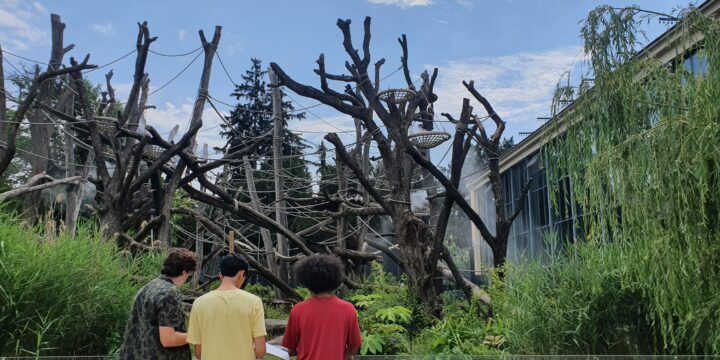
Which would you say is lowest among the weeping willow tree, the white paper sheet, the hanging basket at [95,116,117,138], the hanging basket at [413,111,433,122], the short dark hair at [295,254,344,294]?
the white paper sheet

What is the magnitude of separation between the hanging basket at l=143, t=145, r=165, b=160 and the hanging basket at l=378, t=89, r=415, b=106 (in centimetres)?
353

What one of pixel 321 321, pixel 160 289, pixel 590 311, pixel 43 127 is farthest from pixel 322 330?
pixel 43 127

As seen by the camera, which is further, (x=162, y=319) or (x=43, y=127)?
(x=43, y=127)

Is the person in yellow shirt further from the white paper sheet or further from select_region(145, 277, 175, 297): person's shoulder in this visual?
select_region(145, 277, 175, 297): person's shoulder

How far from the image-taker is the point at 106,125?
8.99 meters

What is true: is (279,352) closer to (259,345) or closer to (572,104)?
(259,345)

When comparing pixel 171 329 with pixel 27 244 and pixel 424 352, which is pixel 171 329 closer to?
pixel 27 244

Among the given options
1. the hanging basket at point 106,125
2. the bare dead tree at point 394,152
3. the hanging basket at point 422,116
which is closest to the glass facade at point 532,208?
the hanging basket at point 422,116

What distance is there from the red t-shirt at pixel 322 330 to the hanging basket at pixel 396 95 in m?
4.92

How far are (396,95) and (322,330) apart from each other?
5.51 meters

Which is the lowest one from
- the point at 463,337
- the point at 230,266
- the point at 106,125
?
the point at 463,337

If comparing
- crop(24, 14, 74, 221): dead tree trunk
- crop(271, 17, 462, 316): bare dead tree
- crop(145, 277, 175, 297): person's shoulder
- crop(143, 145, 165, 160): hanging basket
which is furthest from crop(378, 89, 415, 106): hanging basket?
crop(24, 14, 74, 221): dead tree trunk

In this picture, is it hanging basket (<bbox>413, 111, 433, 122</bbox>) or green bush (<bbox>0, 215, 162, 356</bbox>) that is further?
hanging basket (<bbox>413, 111, 433, 122</bbox>)

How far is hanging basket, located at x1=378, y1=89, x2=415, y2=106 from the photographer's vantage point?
7.68 meters
